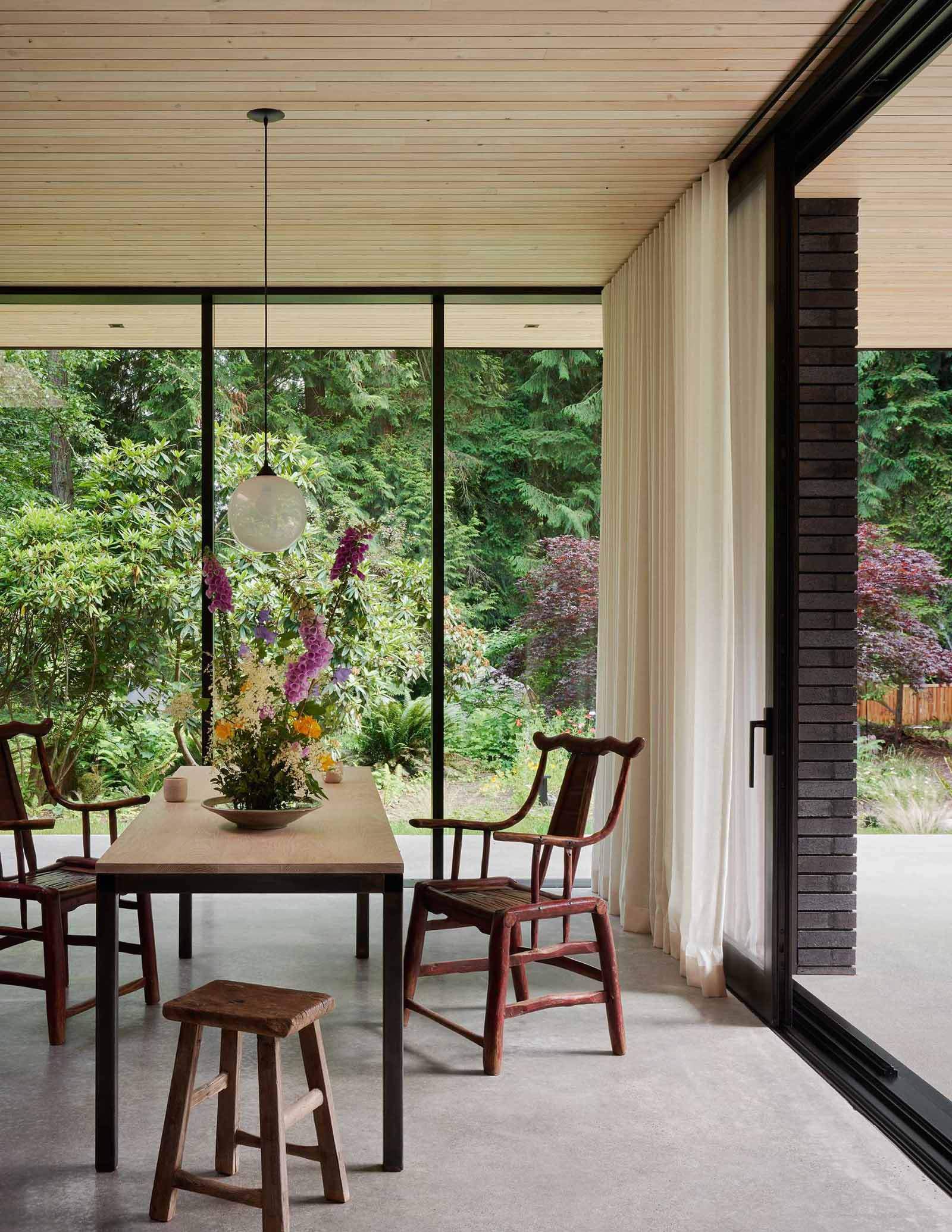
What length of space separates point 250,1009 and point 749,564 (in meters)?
2.37

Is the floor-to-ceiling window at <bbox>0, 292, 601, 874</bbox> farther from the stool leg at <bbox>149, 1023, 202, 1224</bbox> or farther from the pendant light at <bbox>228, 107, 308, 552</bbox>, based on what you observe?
the stool leg at <bbox>149, 1023, 202, 1224</bbox>

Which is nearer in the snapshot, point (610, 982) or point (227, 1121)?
point (227, 1121)

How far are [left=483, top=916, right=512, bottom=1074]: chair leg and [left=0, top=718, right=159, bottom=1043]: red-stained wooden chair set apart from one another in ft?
3.93

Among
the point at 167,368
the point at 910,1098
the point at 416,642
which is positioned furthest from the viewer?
the point at 167,368

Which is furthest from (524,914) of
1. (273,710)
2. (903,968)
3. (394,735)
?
(394,735)

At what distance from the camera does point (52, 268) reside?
5.29 metres

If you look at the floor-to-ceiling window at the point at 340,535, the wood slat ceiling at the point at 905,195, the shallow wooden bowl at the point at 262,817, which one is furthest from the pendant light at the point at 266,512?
the floor-to-ceiling window at the point at 340,535

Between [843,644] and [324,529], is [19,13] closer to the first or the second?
[843,644]

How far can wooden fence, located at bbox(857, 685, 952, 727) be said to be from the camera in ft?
30.4

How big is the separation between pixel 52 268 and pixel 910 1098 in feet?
15.9

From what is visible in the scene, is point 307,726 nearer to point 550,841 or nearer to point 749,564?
point 550,841

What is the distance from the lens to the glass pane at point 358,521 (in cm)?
836

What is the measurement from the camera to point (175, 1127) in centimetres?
248

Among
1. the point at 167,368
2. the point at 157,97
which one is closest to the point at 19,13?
the point at 157,97
